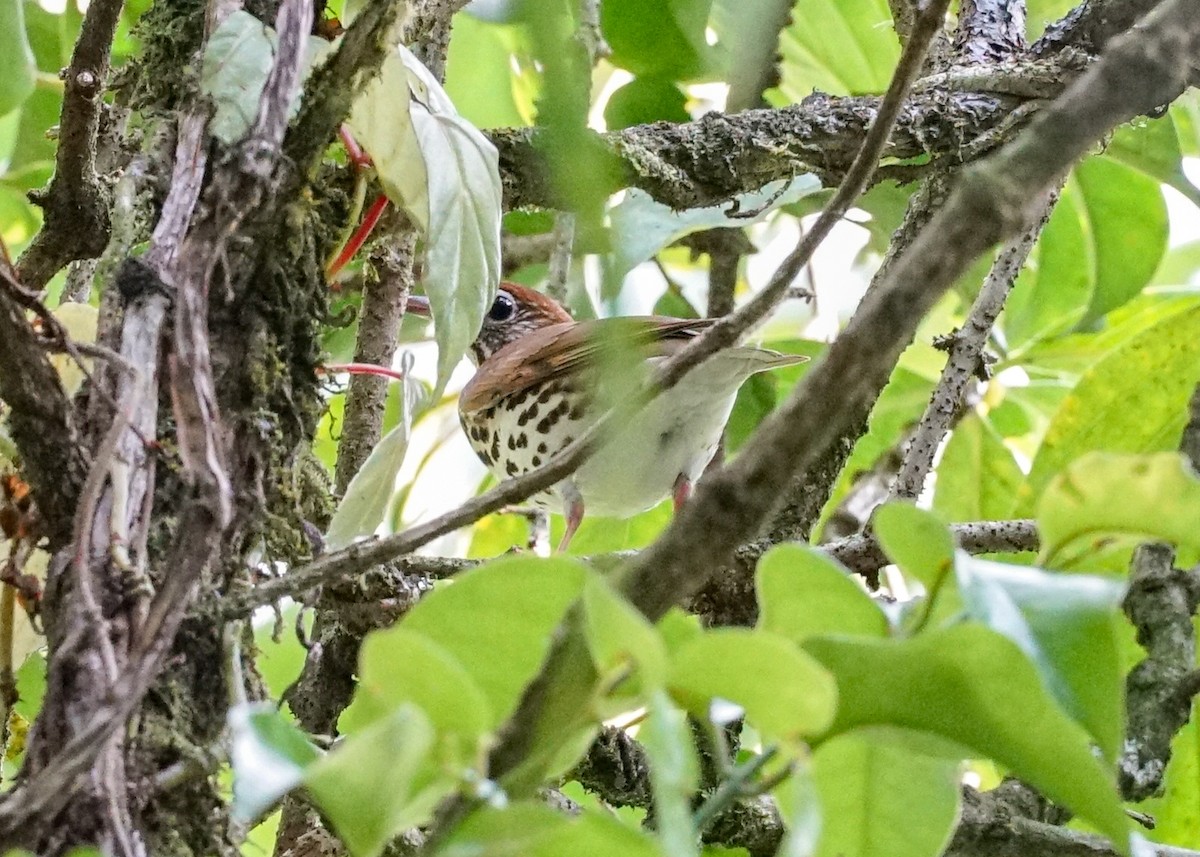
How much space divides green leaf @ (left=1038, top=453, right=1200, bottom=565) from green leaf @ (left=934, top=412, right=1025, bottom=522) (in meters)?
1.21

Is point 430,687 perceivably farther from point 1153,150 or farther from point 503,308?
point 503,308

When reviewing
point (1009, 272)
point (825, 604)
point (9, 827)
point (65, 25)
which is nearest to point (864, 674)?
point (825, 604)

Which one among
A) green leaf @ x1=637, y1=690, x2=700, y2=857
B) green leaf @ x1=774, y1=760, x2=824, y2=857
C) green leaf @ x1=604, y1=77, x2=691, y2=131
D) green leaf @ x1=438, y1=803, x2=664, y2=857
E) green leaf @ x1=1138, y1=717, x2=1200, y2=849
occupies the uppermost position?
green leaf @ x1=604, y1=77, x2=691, y2=131

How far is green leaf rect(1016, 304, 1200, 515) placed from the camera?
143 centimetres

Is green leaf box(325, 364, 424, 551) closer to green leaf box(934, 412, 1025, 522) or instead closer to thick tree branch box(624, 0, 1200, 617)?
thick tree branch box(624, 0, 1200, 617)

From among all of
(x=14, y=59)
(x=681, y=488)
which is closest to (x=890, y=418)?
(x=681, y=488)

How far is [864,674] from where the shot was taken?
1.48ft

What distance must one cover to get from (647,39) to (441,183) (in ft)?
2.48

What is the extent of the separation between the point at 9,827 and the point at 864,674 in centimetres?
32

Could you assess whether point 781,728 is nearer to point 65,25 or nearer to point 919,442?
point 919,442

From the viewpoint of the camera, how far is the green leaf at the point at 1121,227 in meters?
1.62

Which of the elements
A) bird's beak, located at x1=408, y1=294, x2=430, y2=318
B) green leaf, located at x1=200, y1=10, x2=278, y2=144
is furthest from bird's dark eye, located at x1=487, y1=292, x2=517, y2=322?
green leaf, located at x1=200, y1=10, x2=278, y2=144

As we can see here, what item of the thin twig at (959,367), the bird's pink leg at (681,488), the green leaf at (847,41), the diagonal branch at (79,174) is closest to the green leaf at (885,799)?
the thin twig at (959,367)

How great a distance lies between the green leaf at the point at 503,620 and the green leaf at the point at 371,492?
1.48ft
